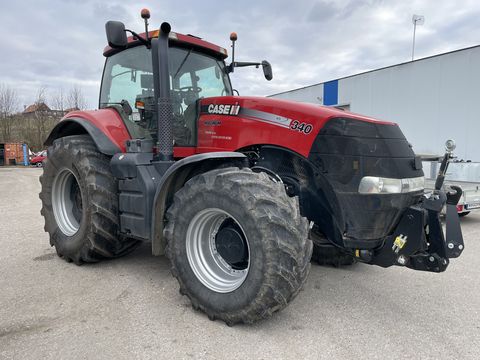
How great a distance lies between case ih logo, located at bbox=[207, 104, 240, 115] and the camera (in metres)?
3.35

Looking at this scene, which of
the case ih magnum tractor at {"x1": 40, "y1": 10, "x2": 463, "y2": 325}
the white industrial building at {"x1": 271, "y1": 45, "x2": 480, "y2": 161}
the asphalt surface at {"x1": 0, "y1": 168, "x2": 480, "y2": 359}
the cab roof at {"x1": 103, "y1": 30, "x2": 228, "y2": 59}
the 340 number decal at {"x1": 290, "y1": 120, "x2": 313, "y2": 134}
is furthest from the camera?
the white industrial building at {"x1": 271, "y1": 45, "x2": 480, "y2": 161}

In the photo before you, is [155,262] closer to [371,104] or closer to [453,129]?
[453,129]

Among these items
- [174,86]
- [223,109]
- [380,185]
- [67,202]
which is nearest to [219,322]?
[380,185]

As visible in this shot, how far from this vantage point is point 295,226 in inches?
99.6

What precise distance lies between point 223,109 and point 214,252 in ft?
4.29

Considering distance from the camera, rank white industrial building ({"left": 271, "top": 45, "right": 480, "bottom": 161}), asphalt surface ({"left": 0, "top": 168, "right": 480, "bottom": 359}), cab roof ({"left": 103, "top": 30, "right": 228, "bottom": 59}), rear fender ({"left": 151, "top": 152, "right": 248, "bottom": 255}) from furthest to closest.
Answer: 1. white industrial building ({"left": 271, "top": 45, "right": 480, "bottom": 161})
2. cab roof ({"left": 103, "top": 30, "right": 228, "bottom": 59})
3. rear fender ({"left": 151, "top": 152, "right": 248, "bottom": 255})
4. asphalt surface ({"left": 0, "top": 168, "right": 480, "bottom": 359})

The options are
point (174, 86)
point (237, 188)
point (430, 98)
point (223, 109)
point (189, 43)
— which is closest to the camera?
point (237, 188)

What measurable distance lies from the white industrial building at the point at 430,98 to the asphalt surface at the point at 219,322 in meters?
9.33

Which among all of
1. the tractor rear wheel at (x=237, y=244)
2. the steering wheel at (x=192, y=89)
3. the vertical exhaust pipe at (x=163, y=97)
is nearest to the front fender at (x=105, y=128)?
the vertical exhaust pipe at (x=163, y=97)

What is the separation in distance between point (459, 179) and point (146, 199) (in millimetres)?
8032

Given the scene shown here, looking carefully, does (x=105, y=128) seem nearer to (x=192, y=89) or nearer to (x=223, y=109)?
(x=192, y=89)

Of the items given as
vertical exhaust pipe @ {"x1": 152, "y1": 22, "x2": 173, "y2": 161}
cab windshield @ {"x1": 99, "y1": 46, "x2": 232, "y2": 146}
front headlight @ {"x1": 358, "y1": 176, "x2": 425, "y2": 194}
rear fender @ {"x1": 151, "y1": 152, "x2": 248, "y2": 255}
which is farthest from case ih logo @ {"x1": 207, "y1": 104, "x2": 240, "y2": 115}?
front headlight @ {"x1": 358, "y1": 176, "x2": 425, "y2": 194}

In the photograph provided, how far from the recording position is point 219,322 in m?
2.83

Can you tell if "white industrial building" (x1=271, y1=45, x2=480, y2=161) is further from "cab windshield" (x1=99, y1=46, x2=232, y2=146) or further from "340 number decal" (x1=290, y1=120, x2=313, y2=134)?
"340 number decal" (x1=290, y1=120, x2=313, y2=134)
